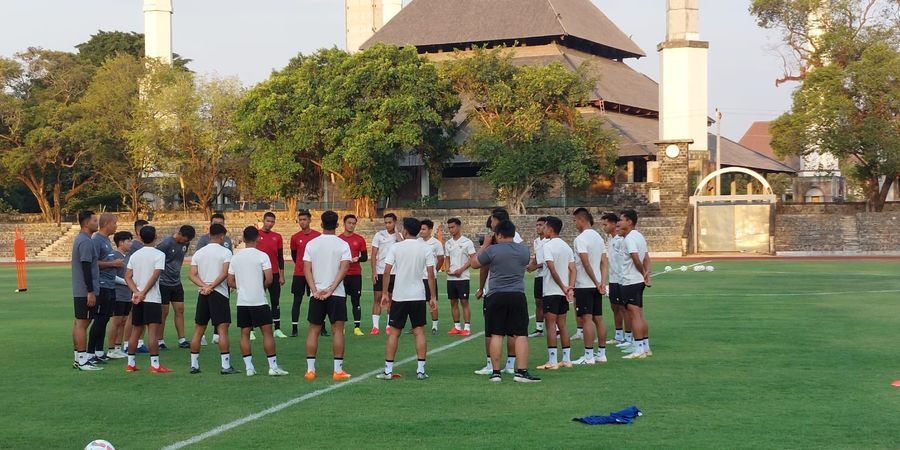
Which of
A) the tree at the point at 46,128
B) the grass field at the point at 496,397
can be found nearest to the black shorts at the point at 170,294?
the grass field at the point at 496,397

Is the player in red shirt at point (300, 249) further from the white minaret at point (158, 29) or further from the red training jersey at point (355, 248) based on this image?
the white minaret at point (158, 29)

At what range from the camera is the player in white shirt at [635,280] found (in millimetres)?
14523

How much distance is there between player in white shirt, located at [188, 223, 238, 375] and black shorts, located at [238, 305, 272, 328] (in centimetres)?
39

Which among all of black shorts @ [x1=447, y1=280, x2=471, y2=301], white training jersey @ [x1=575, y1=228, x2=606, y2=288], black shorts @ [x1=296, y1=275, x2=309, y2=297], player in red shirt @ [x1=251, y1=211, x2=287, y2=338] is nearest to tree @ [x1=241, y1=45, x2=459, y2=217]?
black shorts @ [x1=447, y1=280, x2=471, y2=301]

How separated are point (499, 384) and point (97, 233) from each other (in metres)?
5.93

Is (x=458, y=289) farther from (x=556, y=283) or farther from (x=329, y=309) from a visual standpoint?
(x=329, y=309)

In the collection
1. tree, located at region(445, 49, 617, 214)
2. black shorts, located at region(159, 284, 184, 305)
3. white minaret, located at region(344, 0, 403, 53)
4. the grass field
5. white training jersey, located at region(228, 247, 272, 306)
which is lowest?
the grass field

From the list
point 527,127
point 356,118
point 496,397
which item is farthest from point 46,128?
point 496,397

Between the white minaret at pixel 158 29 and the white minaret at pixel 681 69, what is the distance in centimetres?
3344

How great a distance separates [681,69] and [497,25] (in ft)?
55.3

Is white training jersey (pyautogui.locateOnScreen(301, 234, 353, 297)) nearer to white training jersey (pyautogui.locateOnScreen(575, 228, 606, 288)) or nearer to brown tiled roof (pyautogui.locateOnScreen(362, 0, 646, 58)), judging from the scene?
white training jersey (pyautogui.locateOnScreen(575, 228, 606, 288))

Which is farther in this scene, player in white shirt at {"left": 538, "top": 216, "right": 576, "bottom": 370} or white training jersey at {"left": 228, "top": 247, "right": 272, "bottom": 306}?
player in white shirt at {"left": 538, "top": 216, "right": 576, "bottom": 370}

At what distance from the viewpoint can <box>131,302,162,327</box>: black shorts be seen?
14.1 meters

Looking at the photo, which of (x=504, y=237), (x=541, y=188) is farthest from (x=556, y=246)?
(x=541, y=188)
